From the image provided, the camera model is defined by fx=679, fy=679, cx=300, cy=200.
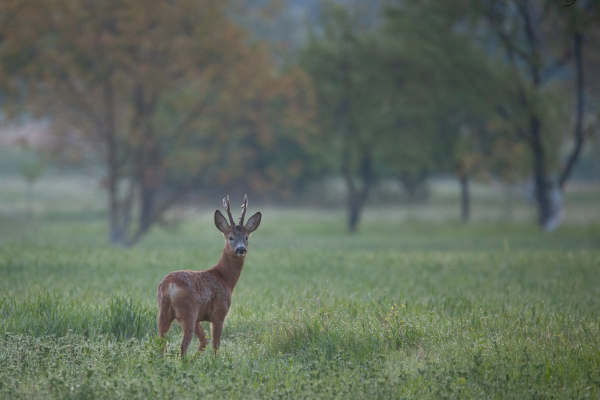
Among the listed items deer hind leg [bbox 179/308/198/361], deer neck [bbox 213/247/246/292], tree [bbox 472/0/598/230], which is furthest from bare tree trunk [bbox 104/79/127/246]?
deer hind leg [bbox 179/308/198/361]

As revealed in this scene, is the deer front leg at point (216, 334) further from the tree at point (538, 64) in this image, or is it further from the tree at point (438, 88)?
the tree at point (438, 88)

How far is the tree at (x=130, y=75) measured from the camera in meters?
21.7

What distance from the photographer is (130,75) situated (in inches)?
884

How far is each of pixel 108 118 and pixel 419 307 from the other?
15.9 metres

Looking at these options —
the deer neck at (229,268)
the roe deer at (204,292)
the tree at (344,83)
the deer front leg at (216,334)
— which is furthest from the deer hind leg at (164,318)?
the tree at (344,83)

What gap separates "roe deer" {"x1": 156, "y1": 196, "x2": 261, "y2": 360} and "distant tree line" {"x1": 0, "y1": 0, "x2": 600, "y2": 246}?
1634cm

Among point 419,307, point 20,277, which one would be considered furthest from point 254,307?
point 20,277

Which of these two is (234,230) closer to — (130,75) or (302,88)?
(130,75)

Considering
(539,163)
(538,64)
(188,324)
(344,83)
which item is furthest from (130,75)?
(188,324)

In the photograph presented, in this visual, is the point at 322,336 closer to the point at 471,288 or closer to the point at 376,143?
the point at 471,288

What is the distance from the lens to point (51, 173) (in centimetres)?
7700

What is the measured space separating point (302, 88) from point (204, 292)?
82.1ft

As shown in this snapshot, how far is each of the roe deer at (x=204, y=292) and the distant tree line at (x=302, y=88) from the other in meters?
16.3

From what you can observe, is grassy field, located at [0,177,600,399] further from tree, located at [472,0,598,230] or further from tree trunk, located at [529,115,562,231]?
tree, located at [472,0,598,230]
